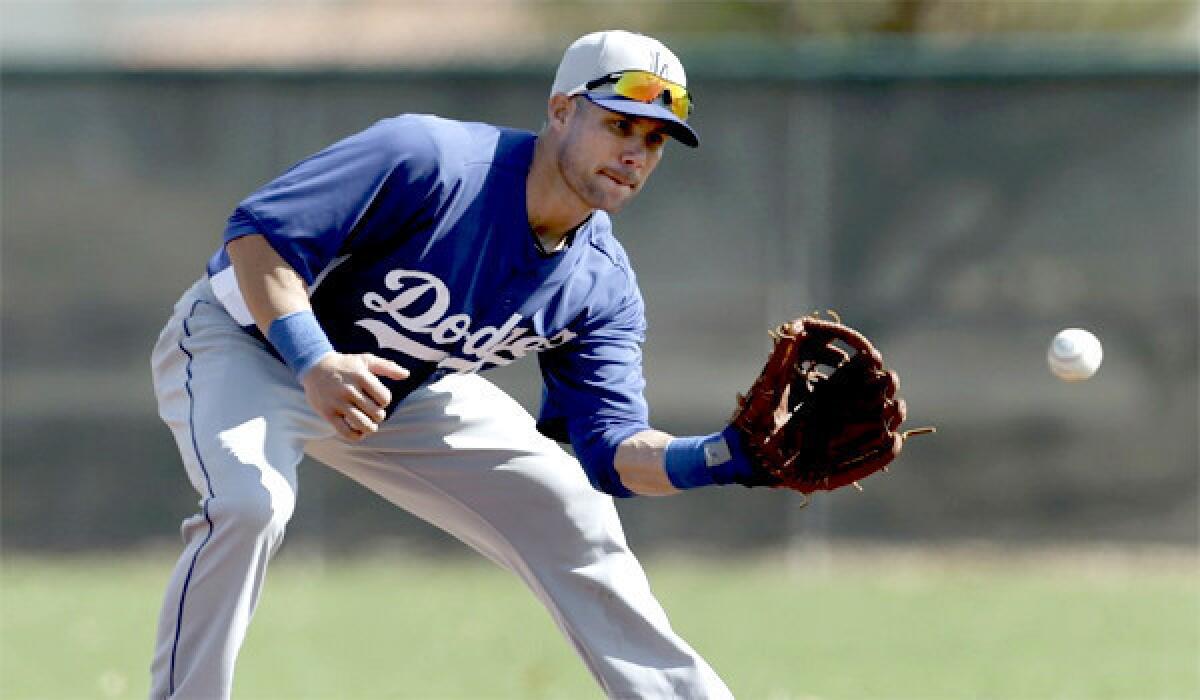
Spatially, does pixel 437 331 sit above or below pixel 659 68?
below

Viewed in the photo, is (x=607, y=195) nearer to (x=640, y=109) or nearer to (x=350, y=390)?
(x=640, y=109)

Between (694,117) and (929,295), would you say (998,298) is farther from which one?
(694,117)

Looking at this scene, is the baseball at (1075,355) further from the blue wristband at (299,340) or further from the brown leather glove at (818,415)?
the blue wristband at (299,340)

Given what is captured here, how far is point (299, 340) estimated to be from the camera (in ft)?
13.2

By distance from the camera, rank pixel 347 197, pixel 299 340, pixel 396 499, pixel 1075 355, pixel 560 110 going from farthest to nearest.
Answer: pixel 396 499 < pixel 1075 355 < pixel 560 110 < pixel 347 197 < pixel 299 340

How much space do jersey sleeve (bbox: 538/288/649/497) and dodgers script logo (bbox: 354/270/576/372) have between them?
7cm

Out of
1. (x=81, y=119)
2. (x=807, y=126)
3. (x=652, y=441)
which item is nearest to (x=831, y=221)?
(x=807, y=126)

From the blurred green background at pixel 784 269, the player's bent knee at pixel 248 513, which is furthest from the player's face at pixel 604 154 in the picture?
the blurred green background at pixel 784 269

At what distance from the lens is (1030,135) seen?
1004 centimetres

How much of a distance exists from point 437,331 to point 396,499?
0.59 m

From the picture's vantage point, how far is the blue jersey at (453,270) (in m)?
4.16

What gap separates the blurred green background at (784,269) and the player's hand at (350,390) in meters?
5.80

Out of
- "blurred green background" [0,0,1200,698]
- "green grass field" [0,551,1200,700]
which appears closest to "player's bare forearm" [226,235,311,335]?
"green grass field" [0,551,1200,700]

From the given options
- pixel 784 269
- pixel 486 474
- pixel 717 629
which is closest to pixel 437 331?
pixel 486 474
